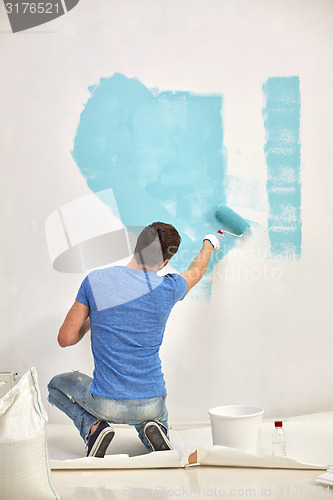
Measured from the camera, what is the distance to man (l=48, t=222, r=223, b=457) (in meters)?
2.12

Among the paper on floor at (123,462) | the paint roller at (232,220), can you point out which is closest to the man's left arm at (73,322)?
the paper on floor at (123,462)

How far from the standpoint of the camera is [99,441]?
2.04 m

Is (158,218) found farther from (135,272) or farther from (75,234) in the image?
(135,272)

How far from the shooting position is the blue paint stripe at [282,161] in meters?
2.70

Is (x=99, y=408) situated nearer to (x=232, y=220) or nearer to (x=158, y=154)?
(x=232, y=220)

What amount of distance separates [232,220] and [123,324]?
82cm

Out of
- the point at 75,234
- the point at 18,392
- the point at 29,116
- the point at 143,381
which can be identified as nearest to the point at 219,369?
the point at 143,381

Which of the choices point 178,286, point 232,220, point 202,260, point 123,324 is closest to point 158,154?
point 232,220

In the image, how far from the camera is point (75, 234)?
2.66 m

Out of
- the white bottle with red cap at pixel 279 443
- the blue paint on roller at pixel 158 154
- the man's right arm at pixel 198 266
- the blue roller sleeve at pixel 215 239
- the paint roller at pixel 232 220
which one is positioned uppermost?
the blue paint on roller at pixel 158 154

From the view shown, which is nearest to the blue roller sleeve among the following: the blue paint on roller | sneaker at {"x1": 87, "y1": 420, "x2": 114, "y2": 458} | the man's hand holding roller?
the man's hand holding roller

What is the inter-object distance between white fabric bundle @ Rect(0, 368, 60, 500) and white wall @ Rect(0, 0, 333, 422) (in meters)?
1.08

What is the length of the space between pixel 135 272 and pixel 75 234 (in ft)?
2.06

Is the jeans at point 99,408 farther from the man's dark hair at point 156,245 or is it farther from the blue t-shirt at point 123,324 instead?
the man's dark hair at point 156,245
